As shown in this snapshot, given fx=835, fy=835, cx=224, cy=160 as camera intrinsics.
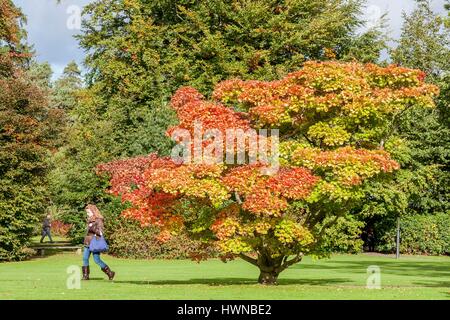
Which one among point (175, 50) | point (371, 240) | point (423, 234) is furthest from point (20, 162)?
point (423, 234)

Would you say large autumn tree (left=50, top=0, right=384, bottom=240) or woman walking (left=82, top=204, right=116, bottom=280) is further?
large autumn tree (left=50, top=0, right=384, bottom=240)

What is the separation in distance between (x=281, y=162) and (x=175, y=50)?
28.0 m

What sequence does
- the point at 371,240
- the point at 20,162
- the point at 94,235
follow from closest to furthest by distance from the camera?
the point at 94,235, the point at 20,162, the point at 371,240

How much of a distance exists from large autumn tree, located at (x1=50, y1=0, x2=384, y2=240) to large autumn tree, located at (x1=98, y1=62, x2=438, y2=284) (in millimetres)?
22701

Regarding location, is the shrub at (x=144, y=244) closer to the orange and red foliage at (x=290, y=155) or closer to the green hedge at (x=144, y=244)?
the green hedge at (x=144, y=244)

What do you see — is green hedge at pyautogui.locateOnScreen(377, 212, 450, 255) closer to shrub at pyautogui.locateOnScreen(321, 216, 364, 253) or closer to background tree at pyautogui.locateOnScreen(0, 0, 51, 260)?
shrub at pyautogui.locateOnScreen(321, 216, 364, 253)

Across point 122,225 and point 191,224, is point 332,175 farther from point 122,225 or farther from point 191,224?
point 122,225

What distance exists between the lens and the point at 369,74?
19.7m

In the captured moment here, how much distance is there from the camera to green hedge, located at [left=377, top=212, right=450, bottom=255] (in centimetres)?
4525

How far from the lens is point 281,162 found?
748 inches

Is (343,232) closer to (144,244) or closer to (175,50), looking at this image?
(144,244)

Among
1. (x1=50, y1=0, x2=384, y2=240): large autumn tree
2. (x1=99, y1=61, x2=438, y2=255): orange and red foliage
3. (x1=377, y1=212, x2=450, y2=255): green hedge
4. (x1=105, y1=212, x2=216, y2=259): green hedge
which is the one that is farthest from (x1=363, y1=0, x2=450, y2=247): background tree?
(x1=99, y1=61, x2=438, y2=255): orange and red foliage

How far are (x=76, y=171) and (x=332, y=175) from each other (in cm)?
2471

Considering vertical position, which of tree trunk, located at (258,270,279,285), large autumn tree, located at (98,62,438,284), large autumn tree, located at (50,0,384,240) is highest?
large autumn tree, located at (50,0,384,240)
